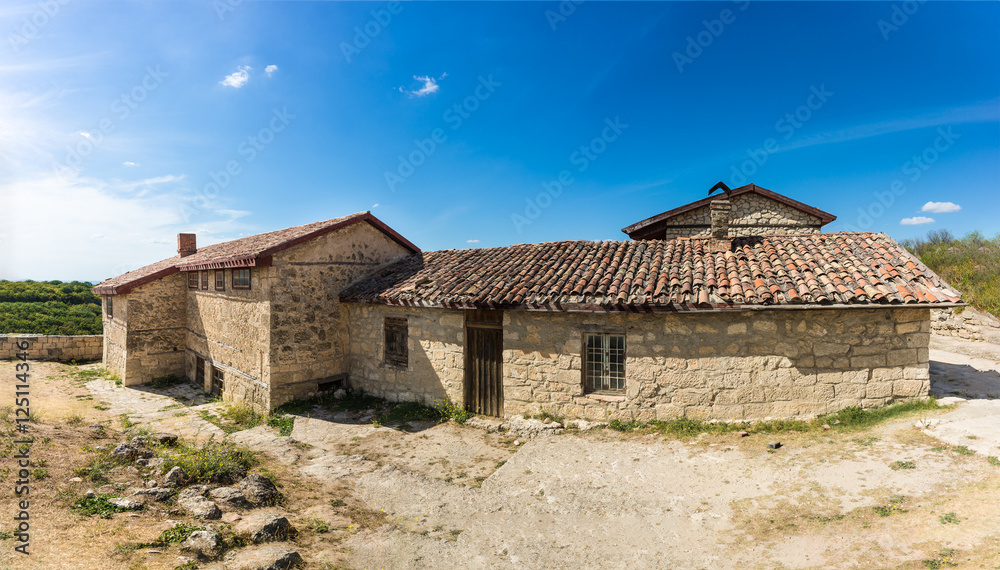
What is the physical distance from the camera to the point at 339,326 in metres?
12.2

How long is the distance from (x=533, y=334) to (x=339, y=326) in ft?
19.5

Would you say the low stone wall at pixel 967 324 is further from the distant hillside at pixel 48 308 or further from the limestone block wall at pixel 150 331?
the distant hillside at pixel 48 308

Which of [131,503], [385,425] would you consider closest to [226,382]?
[385,425]

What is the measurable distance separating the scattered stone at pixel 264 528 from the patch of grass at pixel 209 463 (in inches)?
62.0

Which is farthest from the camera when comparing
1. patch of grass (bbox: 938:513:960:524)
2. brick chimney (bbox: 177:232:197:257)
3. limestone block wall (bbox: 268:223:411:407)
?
brick chimney (bbox: 177:232:197:257)

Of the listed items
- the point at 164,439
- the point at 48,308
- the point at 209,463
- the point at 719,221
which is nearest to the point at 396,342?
the point at 164,439

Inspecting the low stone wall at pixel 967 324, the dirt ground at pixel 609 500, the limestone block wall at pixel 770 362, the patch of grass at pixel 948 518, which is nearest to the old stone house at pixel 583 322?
the limestone block wall at pixel 770 362

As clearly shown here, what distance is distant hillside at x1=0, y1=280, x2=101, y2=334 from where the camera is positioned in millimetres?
21516

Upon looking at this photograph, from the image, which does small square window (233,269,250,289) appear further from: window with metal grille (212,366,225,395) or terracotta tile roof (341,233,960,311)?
window with metal grille (212,366,225,395)

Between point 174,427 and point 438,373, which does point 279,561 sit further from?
point 174,427

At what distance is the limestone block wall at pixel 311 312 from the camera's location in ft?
35.9

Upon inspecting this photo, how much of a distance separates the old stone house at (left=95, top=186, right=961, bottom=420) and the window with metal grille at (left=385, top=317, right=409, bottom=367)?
51 mm

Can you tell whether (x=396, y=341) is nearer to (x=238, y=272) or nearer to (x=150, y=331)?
(x=238, y=272)

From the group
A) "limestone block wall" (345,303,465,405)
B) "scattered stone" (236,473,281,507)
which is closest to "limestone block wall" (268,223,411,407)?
"limestone block wall" (345,303,465,405)
